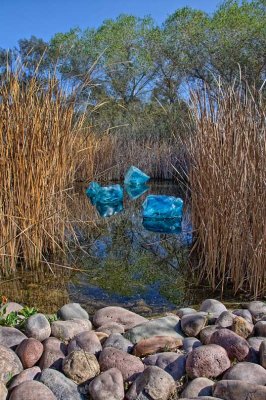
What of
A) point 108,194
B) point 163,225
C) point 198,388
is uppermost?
point 108,194

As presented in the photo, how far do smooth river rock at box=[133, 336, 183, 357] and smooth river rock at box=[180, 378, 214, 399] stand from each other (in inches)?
10.2

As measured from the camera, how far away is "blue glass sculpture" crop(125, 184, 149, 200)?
27.0 feet

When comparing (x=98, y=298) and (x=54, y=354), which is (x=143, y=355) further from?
(x=98, y=298)

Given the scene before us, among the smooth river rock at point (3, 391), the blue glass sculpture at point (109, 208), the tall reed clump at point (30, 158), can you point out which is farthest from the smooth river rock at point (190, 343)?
the blue glass sculpture at point (109, 208)

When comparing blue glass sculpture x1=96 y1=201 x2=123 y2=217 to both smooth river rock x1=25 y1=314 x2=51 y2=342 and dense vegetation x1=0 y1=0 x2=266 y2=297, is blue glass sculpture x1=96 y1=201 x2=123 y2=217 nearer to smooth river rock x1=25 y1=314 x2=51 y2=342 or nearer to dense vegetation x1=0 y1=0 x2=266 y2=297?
dense vegetation x1=0 y1=0 x2=266 y2=297

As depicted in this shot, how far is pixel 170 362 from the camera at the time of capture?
5.25ft

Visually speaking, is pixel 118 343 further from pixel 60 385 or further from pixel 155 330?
pixel 60 385

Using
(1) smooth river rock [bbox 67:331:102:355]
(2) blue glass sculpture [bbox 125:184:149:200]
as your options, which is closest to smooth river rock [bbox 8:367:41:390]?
(1) smooth river rock [bbox 67:331:102:355]

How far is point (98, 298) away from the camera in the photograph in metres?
2.57

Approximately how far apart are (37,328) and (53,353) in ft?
0.58

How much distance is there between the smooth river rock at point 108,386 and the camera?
1432 mm

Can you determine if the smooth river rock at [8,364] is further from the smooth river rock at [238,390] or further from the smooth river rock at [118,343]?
the smooth river rock at [238,390]

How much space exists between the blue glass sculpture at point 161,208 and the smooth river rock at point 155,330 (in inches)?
139

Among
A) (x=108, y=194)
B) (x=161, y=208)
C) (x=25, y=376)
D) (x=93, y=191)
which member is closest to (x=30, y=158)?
(x=25, y=376)
